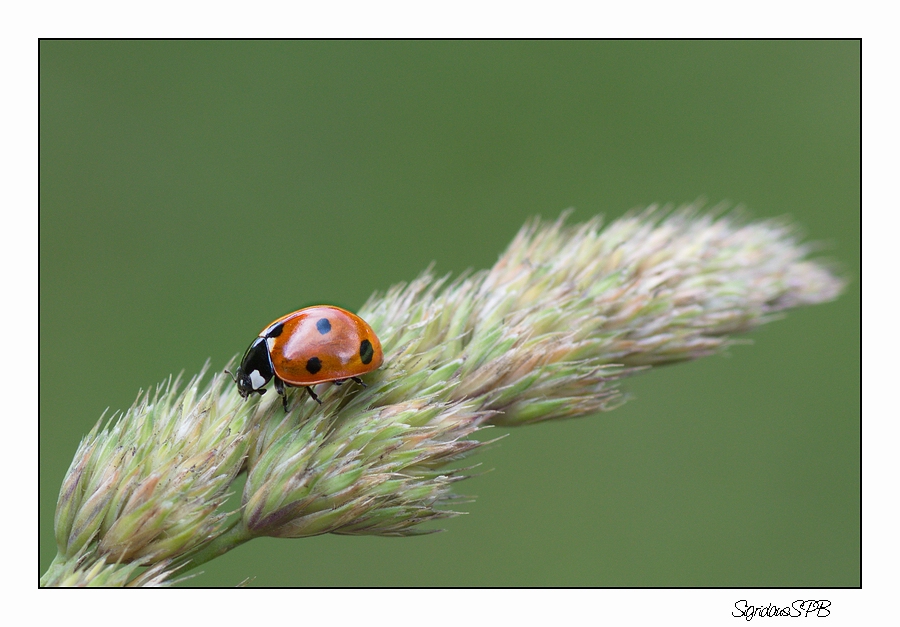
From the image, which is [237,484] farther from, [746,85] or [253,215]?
[746,85]

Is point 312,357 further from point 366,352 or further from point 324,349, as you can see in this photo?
point 366,352

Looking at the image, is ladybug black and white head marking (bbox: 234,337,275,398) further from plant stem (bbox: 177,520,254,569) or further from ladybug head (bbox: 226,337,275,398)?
plant stem (bbox: 177,520,254,569)

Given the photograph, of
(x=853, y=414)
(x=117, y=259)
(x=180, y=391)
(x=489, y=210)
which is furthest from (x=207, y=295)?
(x=853, y=414)

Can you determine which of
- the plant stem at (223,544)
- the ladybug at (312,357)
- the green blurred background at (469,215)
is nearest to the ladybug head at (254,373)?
the ladybug at (312,357)

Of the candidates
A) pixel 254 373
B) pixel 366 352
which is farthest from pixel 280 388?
pixel 366 352

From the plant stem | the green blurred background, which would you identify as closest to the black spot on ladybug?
the plant stem

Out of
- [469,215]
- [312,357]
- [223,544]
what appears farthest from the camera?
[469,215]

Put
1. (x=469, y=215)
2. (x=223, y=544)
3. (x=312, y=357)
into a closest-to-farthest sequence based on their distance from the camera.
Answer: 1. (x=223, y=544)
2. (x=312, y=357)
3. (x=469, y=215)
